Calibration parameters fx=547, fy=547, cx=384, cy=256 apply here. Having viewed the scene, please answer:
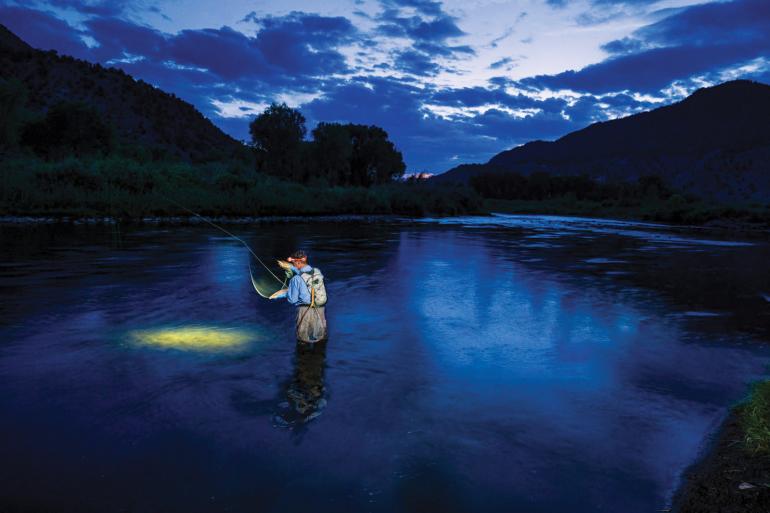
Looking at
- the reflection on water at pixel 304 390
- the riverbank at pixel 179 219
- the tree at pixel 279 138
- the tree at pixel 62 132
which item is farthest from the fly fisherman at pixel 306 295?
the tree at pixel 279 138

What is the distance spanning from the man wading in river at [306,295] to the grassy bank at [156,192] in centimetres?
3798

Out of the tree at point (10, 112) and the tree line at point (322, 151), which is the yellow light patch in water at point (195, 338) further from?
the tree line at point (322, 151)

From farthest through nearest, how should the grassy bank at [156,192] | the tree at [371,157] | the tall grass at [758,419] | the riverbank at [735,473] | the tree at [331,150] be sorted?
the tree at [371,157] → the tree at [331,150] → the grassy bank at [156,192] → the tall grass at [758,419] → the riverbank at [735,473]

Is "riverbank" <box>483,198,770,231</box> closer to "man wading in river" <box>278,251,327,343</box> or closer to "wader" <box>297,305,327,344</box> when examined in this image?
"wader" <box>297,305,327,344</box>

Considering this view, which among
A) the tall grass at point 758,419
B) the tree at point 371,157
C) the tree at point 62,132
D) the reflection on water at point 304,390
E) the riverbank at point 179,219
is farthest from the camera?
the tree at point 371,157

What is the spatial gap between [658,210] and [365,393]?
80522 millimetres

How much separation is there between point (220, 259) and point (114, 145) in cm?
5783

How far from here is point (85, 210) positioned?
41062 mm

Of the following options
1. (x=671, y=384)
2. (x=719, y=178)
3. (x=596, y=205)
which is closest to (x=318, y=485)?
(x=671, y=384)

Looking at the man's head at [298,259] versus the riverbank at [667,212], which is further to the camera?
the riverbank at [667,212]

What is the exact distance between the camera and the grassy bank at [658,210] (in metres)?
63.2

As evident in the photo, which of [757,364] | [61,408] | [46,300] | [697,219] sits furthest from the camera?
[697,219]

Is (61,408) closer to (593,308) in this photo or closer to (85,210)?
(593,308)

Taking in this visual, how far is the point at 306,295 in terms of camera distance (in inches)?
354
